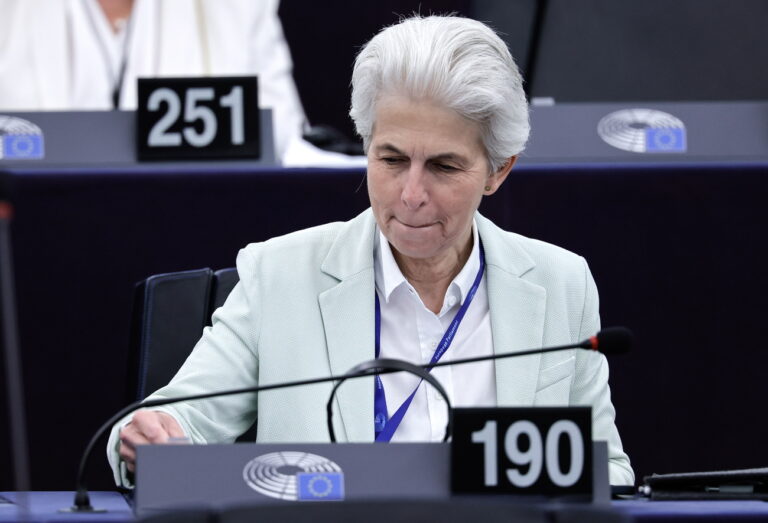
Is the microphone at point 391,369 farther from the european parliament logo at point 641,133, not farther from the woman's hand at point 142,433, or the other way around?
the european parliament logo at point 641,133

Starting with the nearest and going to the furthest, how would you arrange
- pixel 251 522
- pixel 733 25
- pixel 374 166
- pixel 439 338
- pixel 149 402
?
pixel 251 522 → pixel 149 402 → pixel 374 166 → pixel 439 338 → pixel 733 25

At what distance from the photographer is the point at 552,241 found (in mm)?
2689

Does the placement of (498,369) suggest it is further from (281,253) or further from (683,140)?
(683,140)

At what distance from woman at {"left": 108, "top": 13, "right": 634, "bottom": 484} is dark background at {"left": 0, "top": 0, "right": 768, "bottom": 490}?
560mm

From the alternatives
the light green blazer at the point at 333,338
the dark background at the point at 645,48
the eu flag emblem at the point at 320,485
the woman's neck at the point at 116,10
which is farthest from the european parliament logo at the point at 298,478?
the dark background at the point at 645,48

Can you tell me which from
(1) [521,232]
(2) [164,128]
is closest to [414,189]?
(1) [521,232]

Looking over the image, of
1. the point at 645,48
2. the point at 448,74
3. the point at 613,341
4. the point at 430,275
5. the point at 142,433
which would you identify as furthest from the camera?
the point at 645,48

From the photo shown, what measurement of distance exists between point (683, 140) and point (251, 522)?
1922 millimetres

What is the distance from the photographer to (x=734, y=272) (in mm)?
2693

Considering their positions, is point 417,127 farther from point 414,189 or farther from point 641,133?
point 641,133

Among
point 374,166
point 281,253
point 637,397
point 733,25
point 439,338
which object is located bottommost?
point 637,397

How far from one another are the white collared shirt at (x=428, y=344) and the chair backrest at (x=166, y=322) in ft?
1.00

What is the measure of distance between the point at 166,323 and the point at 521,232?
816mm

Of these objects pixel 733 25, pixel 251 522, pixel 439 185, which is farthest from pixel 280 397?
→ pixel 733 25
